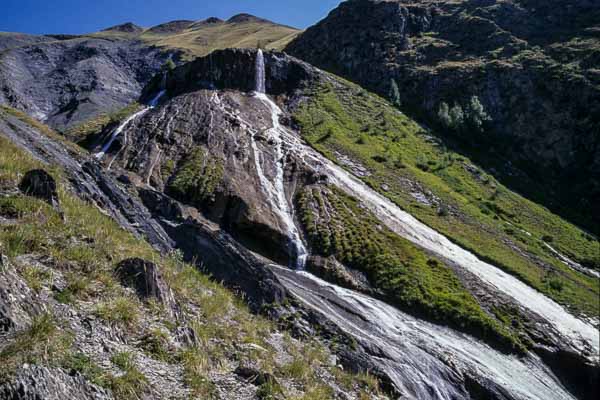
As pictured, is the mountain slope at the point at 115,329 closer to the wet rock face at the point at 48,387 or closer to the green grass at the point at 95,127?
the wet rock face at the point at 48,387

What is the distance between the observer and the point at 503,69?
83.4 metres

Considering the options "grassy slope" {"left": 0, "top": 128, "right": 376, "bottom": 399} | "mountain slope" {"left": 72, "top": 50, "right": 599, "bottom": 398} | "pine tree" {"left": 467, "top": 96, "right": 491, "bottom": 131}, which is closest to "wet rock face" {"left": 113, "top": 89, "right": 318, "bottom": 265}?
"mountain slope" {"left": 72, "top": 50, "right": 599, "bottom": 398}

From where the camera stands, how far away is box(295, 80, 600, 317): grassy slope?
3822 centimetres

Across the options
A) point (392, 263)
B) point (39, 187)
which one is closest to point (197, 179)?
point (392, 263)

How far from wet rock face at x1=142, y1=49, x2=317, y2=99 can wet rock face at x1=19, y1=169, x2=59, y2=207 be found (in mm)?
59292

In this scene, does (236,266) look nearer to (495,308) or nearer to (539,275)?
(495,308)

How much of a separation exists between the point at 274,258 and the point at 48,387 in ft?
91.5

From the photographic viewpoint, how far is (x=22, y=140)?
24656 mm

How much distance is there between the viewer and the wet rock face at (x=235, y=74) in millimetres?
68500

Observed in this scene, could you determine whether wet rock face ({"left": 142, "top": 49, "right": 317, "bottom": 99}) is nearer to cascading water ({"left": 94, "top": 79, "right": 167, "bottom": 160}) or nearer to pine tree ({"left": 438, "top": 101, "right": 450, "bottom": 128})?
cascading water ({"left": 94, "top": 79, "right": 167, "bottom": 160})

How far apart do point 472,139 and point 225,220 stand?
2337 inches

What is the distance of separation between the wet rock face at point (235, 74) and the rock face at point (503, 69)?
2767 cm

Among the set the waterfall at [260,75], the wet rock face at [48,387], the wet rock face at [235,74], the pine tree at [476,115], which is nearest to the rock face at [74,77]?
the wet rock face at [235,74]

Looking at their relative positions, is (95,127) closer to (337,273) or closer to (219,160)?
(219,160)
